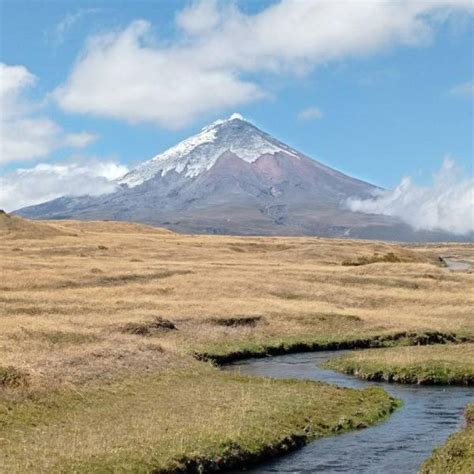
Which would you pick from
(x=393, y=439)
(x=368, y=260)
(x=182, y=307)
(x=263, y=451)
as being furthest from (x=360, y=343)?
(x=368, y=260)

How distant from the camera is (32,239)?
14638 cm

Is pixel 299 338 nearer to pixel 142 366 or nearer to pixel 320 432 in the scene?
pixel 142 366

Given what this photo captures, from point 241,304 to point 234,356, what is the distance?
53.5 ft

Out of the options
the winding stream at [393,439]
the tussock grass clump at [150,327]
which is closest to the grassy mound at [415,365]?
the winding stream at [393,439]

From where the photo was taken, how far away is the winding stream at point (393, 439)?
2811 cm

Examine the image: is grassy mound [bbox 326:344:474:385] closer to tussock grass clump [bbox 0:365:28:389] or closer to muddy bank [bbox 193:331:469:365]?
muddy bank [bbox 193:331:469:365]

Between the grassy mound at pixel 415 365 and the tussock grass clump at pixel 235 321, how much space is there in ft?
37.6

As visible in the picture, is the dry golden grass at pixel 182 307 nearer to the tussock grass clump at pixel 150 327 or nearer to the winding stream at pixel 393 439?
the tussock grass clump at pixel 150 327

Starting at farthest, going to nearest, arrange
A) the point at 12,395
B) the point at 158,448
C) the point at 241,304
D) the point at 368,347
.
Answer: the point at 241,304
the point at 368,347
the point at 12,395
the point at 158,448

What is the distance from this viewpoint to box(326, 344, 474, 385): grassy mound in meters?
45.0

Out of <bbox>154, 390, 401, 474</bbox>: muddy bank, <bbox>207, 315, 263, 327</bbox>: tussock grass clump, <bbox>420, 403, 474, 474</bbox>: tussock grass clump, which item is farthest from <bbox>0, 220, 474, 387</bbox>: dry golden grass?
<bbox>420, 403, 474, 474</bbox>: tussock grass clump

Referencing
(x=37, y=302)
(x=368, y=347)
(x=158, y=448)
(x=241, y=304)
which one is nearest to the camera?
(x=158, y=448)

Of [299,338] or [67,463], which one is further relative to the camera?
[299,338]

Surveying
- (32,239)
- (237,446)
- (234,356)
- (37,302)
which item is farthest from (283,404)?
(32,239)
